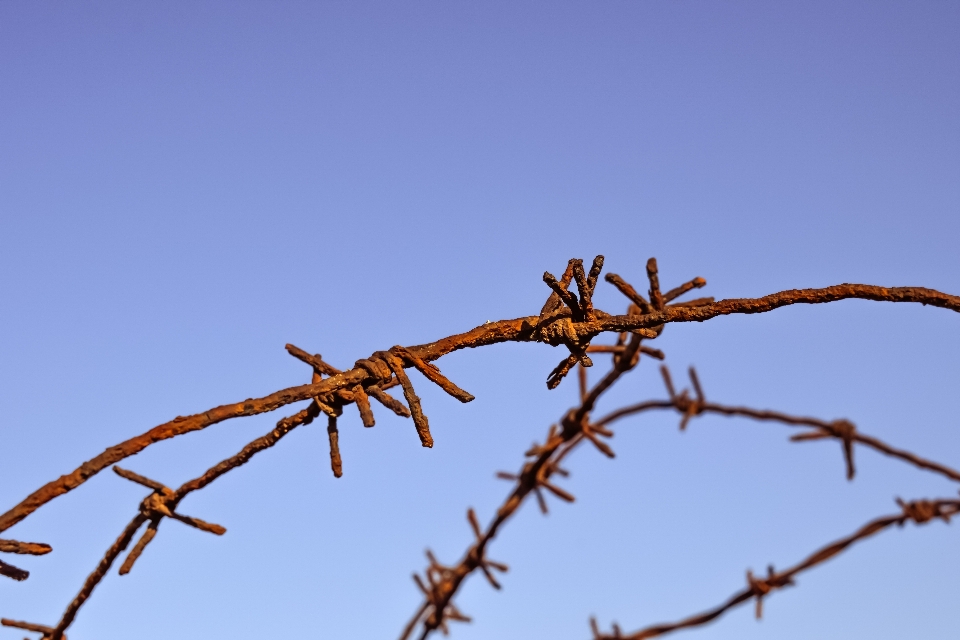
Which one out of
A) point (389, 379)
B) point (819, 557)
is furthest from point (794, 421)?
point (389, 379)

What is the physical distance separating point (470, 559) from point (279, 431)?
251 cm

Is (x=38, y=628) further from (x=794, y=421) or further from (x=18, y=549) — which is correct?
(x=794, y=421)

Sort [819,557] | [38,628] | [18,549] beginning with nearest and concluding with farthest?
[18,549] < [38,628] < [819,557]

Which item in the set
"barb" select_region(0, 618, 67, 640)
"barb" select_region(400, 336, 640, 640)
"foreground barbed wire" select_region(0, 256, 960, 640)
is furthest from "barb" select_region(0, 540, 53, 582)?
"barb" select_region(400, 336, 640, 640)

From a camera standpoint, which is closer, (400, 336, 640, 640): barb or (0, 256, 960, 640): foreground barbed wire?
(0, 256, 960, 640): foreground barbed wire

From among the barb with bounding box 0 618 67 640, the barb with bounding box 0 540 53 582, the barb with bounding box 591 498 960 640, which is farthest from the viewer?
the barb with bounding box 591 498 960 640

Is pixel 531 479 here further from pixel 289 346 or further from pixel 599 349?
pixel 289 346

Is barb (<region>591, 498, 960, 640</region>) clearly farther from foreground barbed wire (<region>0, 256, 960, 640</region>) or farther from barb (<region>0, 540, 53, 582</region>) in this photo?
barb (<region>0, 540, 53, 582</region>)

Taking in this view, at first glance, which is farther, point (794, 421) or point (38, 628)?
point (794, 421)

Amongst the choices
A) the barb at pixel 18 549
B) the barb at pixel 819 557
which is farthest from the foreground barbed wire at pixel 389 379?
the barb at pixel 819 557

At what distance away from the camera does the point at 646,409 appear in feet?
14.9

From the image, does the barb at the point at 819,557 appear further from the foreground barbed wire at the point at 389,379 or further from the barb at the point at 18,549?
the barb at the point at 18,549

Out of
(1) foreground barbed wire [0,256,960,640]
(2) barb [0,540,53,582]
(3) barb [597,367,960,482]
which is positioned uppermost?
(3) barb [597,367,960,482]

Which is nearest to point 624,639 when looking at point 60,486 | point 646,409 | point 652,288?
point 646,409
